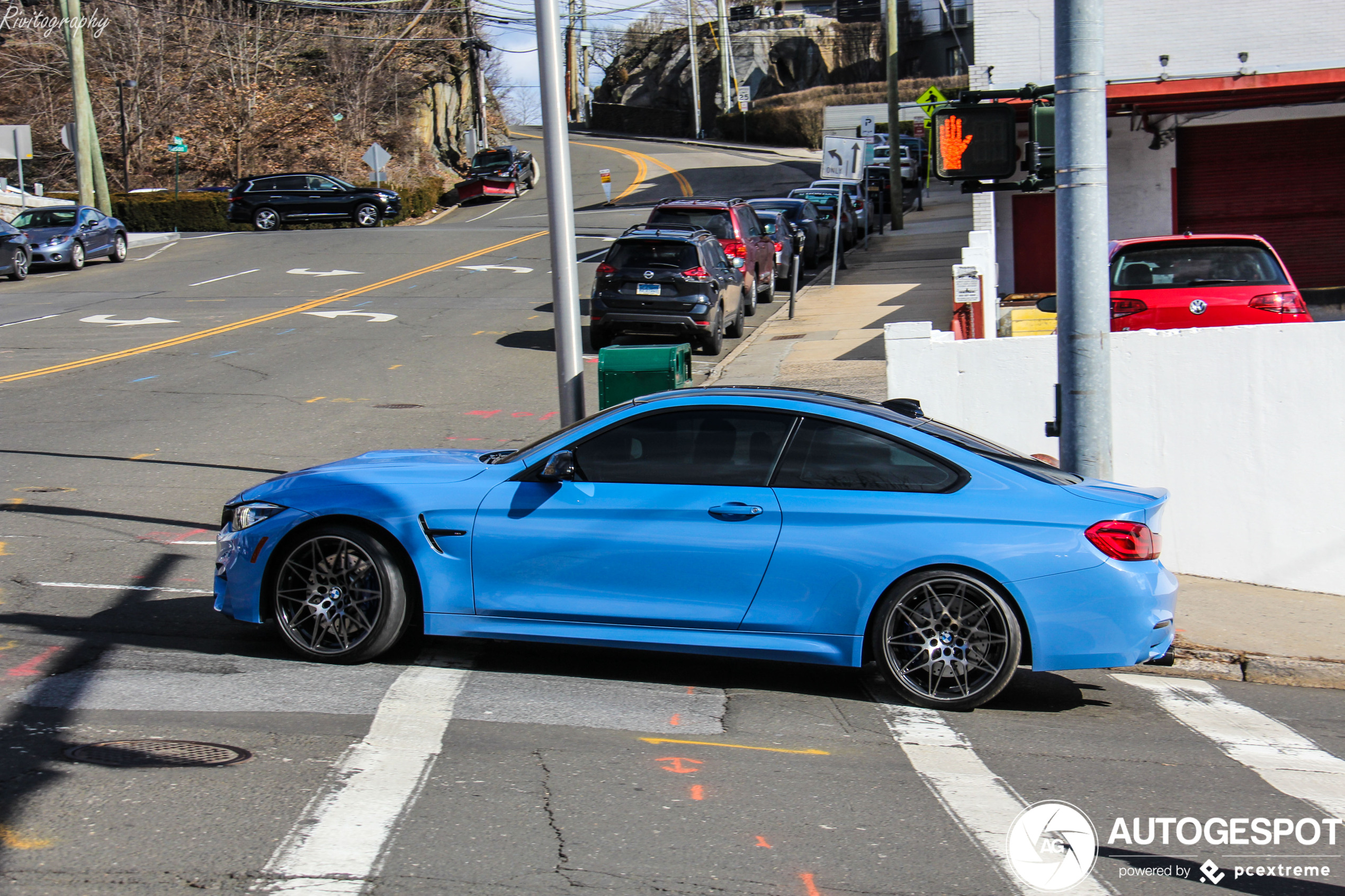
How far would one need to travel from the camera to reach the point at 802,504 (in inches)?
236

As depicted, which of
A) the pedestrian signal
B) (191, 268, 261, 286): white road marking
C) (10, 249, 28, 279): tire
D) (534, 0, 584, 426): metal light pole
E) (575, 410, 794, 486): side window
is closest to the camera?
(575, 410, 794, 486): side window

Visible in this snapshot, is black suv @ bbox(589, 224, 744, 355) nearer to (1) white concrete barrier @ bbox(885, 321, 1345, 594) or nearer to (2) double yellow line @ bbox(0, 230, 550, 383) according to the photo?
(2) double yellow line @ bbox(0, 230, 550, 383)

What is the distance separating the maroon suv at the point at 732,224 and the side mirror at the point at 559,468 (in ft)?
49.3

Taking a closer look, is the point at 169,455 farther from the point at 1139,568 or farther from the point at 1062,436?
the point at 1139,568

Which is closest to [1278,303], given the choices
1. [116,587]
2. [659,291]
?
[659,291]

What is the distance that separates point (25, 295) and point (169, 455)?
52.1ft

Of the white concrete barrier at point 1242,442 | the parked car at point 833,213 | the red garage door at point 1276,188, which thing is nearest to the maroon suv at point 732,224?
the red garage door at point 1276,188

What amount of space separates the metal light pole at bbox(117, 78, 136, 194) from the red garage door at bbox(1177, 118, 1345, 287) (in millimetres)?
34879

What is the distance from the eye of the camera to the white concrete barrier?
889 centimetres

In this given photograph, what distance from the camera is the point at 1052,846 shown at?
4.49 meters

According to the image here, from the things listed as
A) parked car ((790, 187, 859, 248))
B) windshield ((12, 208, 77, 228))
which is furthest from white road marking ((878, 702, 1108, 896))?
windshield ((12, 208, 77, 228))

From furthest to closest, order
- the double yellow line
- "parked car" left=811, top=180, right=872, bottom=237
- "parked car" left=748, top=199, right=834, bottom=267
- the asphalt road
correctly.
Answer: "parked car" left=811, top=180, right=872, bottom=237
"parked car" left=748, top=199, right=834, bottom=267
the double yellow line
the asphalt road

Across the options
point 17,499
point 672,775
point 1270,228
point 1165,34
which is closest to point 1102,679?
point 672,775

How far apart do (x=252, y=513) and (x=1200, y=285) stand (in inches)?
383
